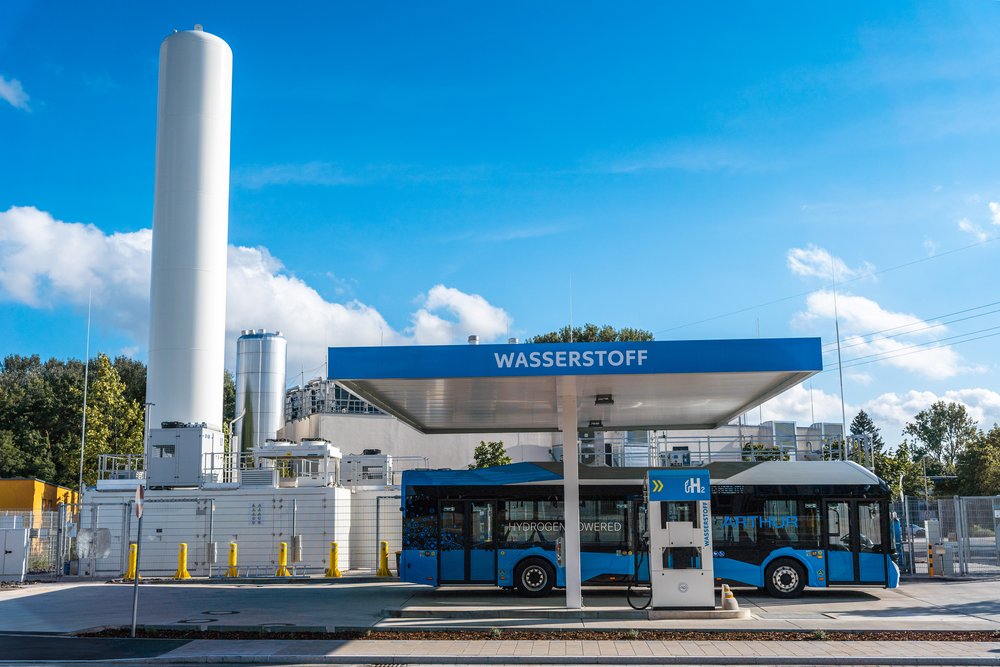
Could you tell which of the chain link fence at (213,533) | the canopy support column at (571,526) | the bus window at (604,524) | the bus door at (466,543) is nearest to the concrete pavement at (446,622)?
the bus door at (466,543)

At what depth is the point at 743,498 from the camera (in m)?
20.8

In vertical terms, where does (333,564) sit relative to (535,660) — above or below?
above

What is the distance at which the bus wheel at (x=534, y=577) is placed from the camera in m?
21.1

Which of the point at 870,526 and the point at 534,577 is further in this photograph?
the point at 534,577

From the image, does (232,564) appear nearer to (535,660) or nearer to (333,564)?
(333,564)

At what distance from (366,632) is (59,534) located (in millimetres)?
18673

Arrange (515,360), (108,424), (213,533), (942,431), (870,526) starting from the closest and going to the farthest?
(515,360) < (870,526) < (213,533) < (108,424) < (942,431)

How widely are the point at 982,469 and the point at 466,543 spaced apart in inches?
2430

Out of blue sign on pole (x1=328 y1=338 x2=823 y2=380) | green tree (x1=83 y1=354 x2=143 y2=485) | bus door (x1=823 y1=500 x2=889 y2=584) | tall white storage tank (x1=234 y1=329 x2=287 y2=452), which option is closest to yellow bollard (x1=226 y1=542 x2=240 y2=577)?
blue sign on pole (x1=328 y1=338 x2=823 y2=380)

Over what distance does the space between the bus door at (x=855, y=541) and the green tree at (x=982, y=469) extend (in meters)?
53.5

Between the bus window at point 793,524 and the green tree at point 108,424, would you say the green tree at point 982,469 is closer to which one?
the bus window at point 793,524

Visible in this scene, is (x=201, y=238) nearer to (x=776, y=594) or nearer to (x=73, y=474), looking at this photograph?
(x=776, y=594)

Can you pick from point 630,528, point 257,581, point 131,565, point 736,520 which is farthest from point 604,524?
point 131,565

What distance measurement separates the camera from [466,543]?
21297 millimetres
